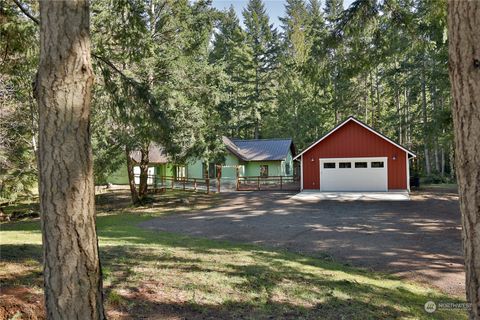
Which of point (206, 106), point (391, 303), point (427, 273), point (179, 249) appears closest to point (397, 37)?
point (427, 273)

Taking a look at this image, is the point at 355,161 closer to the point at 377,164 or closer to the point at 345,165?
the point at 345,165

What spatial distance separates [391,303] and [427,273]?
228 centimetres

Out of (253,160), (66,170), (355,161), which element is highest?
(253,160)

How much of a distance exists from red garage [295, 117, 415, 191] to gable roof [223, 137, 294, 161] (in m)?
10.3

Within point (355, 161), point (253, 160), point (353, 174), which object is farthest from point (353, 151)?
point (253, 160)

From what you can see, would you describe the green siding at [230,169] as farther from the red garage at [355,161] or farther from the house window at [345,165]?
the house window at [345,165]

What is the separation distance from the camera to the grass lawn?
162 inches

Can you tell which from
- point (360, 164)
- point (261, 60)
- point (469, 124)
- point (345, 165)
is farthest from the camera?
point (261, 60)

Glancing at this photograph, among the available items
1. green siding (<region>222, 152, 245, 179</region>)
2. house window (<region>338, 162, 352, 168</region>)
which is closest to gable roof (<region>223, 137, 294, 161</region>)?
green siding (<region>222, 152, 245, 179</region>)

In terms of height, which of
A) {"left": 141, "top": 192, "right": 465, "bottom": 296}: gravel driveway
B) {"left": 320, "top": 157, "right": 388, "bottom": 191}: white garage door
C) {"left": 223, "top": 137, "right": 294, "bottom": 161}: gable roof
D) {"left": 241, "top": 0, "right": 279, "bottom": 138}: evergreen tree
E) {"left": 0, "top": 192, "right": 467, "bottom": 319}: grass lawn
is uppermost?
{"left": 241, "top": 0, "right": 279, "bottom": 138}: evergreen tree

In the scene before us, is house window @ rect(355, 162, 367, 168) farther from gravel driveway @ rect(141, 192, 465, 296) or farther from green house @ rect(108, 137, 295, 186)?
green house @ rect(108, 137, 295, 186)

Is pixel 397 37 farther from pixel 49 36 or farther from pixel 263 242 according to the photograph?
pixel 49 36

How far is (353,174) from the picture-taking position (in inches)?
918

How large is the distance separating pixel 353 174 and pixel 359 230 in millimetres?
12913
